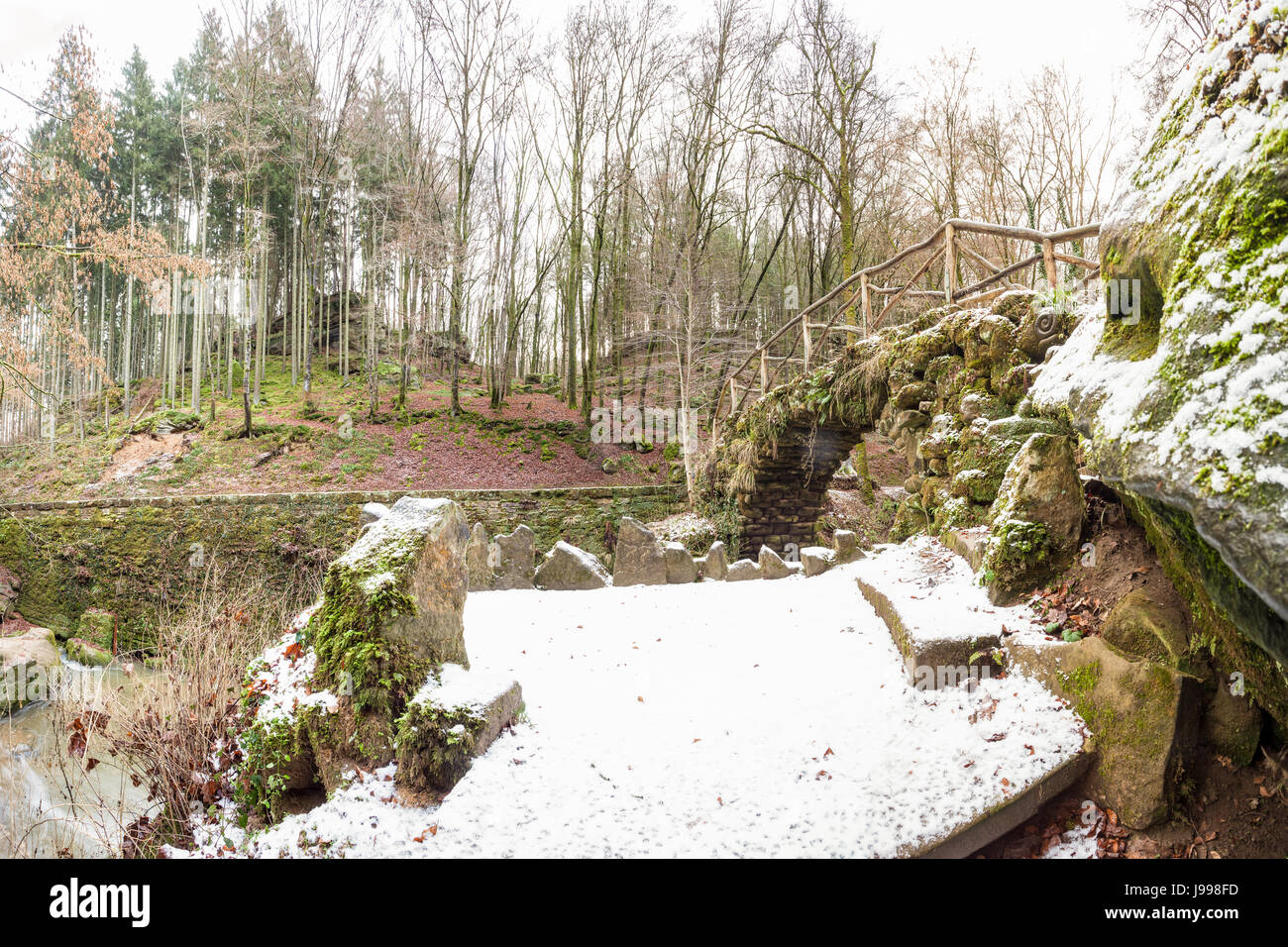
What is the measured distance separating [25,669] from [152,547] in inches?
131

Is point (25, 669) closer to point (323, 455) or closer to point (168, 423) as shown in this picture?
point (323, 455)

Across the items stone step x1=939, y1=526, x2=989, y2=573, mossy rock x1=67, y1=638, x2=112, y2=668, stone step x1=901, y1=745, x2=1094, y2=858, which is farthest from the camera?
mossy rock x1=67, y1=638, x2=112, y2=668

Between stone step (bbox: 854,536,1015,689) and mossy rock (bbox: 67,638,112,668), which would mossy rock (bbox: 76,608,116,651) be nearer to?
mossy rock (bbox: 67,638,112,668)

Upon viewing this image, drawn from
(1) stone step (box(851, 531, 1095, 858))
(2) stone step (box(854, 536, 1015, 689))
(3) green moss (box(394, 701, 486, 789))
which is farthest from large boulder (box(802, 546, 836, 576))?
(3) green moss (box(394, 701, 486, 789))

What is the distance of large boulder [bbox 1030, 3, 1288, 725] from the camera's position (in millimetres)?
1447

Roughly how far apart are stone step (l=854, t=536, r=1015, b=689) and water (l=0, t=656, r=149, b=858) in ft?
13.8

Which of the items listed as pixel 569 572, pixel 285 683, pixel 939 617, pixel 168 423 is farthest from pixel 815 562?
pixel 168 423

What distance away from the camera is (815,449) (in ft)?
35.0

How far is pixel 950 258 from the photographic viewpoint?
6.63m

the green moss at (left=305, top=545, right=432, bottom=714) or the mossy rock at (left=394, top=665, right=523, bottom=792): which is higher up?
the green moss at (left=305, top=545, right=432, bottom=714)

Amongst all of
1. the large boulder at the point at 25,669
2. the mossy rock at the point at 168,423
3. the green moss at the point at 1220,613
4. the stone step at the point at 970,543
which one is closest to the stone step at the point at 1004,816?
the green moss at the point at 1220,613

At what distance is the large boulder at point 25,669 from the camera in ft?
27.3
